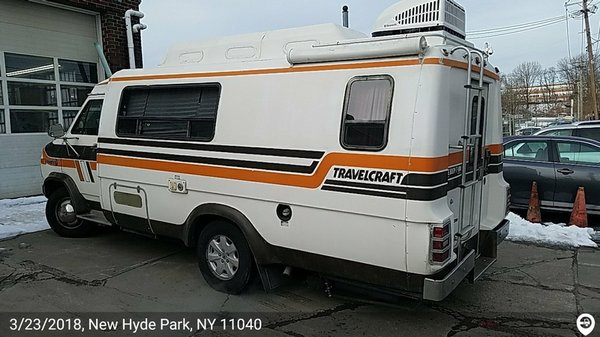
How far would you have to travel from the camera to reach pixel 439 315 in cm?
432

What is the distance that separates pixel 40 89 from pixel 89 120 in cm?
496

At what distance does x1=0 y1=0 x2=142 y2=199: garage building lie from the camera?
9.55 metres

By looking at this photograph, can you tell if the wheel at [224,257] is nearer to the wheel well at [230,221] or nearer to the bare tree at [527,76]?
the wheel well at [230,221]

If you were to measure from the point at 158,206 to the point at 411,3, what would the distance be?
11.2 ft

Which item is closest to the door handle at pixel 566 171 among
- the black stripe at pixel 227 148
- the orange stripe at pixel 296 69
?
the orange stripe at pixel 296 69

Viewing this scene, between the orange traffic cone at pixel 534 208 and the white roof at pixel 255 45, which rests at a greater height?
the white roof at pixel 255 45

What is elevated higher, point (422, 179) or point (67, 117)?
point (67, 117)

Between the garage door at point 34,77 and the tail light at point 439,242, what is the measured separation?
932 cm

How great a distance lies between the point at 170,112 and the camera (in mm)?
5188

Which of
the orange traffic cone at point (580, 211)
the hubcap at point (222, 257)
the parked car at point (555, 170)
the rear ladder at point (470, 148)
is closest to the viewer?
the rear ladder at point (470, 148)

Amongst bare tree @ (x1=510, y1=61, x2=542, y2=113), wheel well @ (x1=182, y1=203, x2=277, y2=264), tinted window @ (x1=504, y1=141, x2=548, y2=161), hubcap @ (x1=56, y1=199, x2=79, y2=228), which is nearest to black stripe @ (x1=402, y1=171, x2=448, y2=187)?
wheel well @ (x1=182, y1=203, x2=277, y2=264)

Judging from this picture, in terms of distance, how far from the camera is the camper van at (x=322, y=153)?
11.8 ft

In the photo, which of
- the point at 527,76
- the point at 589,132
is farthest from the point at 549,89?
the point at 589,132

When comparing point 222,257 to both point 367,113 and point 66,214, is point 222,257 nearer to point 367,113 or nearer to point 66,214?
point 367,113
